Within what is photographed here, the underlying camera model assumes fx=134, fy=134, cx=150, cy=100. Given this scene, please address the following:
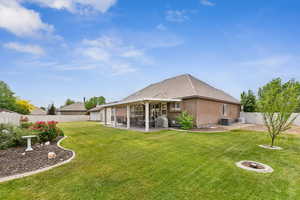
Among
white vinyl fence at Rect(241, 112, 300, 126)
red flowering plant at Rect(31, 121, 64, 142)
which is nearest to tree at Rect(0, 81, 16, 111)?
red flowering plant at Rect(31, 121, 64, 142)

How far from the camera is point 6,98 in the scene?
26.9 metres

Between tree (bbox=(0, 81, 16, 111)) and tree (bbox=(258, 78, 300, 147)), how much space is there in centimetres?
3920

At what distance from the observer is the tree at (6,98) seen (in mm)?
26380

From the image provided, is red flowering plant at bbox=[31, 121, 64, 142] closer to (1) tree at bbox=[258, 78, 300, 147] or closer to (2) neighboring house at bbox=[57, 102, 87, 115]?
(1) tree at bbox=[258, 78, 300, 147]

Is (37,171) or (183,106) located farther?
(183,106)

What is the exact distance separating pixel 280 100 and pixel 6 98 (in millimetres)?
40347

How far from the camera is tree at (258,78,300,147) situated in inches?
229

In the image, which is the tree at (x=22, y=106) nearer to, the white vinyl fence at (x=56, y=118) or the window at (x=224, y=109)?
the white vinyl fence at (x=56, y=118)

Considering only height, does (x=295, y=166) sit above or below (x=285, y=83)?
below

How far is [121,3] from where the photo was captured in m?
10.5

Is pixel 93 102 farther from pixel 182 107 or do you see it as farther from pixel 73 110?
pixel 182 107

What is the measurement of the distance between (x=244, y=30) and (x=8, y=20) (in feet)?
58.4

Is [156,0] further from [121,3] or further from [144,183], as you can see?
[144,183]

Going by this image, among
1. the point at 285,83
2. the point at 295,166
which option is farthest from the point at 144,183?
the point at 285,83
